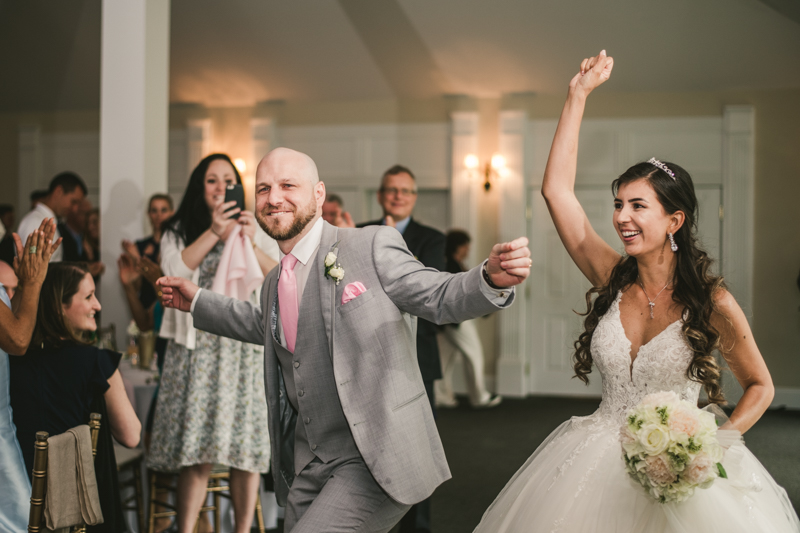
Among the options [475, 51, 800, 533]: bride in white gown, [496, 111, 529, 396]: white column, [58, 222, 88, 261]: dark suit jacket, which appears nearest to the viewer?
[475, 51, 800, 533]: bride in white gown

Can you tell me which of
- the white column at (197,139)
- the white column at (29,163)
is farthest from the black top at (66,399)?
the white column at (29,163)

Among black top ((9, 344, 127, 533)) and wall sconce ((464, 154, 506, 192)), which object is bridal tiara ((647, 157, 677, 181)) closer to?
black top ((9, 344, 127, 533))

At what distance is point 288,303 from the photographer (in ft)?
6.23

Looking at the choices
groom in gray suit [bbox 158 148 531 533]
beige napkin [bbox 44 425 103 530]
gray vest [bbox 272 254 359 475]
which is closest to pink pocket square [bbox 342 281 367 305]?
groom in gray suit [bbox 158 148 531 533]

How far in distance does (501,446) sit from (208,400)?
3.17 m

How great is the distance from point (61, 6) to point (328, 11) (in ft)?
9.46

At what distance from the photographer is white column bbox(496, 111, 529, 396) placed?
7.71 meters

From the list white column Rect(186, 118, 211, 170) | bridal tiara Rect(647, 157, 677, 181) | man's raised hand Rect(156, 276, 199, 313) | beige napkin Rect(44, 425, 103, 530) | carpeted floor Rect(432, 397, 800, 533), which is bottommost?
carpeted floor Rect(432, 397, 800, 533)

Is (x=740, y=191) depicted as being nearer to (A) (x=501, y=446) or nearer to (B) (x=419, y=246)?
(A) (x=501, y=446)

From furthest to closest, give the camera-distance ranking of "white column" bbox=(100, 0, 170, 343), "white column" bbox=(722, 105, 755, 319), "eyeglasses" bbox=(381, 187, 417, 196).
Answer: "white column" bbox=(722, 105, 755, 319) < "white column" bbox=(100, 0, 170, 343) < "eyeglasses" bbox=(381, 187, 417, 196)

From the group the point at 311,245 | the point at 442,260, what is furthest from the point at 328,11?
the point at 311,245

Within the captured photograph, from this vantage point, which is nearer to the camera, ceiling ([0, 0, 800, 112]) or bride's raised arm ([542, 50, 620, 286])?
bride's raised arm ([542, 50, 620, 286])

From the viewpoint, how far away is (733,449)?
5.78ft

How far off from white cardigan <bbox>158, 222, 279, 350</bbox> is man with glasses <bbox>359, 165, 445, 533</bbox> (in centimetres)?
64
